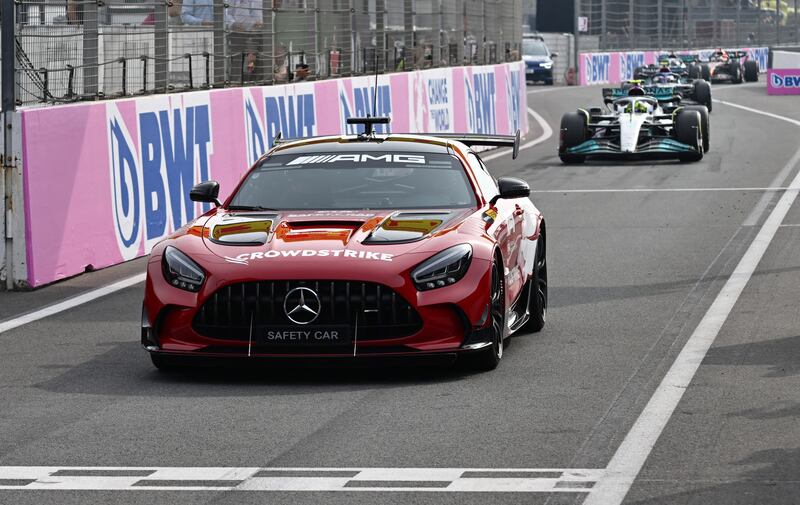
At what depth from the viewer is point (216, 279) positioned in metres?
8.33

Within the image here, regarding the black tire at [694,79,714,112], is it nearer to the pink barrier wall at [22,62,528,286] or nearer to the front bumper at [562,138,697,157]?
the front bumper at [562,138,697,157]

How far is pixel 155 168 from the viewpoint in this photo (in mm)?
14648

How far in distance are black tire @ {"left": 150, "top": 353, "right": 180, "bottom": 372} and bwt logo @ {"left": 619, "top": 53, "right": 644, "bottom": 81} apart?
208 ft

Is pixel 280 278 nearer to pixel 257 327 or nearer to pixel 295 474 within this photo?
pixel 257 327

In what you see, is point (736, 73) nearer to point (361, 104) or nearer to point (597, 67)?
point (597, 67)

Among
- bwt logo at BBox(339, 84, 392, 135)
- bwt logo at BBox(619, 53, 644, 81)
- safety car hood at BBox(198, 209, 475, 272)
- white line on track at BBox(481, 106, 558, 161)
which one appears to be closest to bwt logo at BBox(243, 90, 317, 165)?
bwt logo at BBox(339, 84, 392, 135)

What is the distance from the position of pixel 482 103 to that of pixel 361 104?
27.9ft

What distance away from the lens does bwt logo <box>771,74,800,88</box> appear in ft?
A: 191

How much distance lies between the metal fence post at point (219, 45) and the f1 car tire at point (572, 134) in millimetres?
9463

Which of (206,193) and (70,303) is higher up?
(206,193)

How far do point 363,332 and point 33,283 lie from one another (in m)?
4.82

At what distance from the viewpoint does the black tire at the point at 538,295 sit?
9987 millimetres

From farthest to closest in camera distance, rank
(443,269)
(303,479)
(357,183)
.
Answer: (357,183) → (443,269) → (303,479)

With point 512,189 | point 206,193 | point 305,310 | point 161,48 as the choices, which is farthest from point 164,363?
point 161,48
